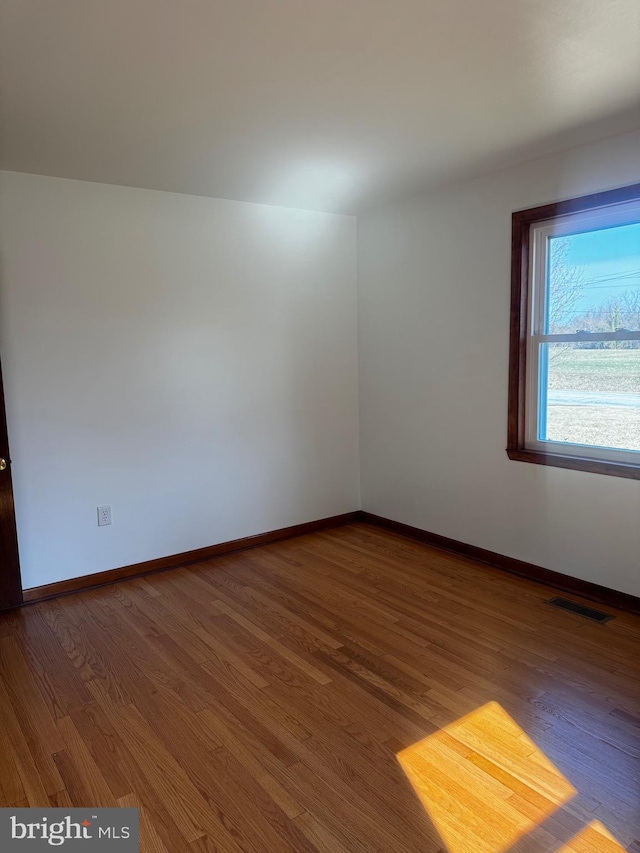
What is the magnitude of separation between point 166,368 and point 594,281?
2541 millimetres

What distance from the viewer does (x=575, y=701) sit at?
226 centimetres

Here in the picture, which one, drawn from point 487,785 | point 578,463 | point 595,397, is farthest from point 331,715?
point 595,397

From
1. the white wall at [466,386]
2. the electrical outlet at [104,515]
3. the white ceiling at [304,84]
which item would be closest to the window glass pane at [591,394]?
the white wall at [466,386]

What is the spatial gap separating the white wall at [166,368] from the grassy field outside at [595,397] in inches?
66.5

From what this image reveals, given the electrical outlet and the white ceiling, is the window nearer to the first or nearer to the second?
the white ceiling

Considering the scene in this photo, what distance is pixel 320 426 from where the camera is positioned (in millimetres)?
4434

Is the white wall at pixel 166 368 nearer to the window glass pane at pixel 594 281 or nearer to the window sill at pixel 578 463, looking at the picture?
the window sill at pixel 578 463

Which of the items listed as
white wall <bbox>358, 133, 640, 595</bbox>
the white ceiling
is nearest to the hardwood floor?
white wall <bbox>358, 133, 640, 595</bbox>

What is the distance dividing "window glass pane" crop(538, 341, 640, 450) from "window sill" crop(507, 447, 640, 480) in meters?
0.11

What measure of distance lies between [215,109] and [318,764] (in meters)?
2.54

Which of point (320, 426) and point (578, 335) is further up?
point (578, 335)

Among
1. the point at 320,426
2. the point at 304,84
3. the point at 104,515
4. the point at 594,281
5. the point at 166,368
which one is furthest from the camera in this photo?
the point at 320,426

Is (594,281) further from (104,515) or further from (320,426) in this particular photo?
(104,515)

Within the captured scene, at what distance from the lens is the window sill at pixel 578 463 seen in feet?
9.66
